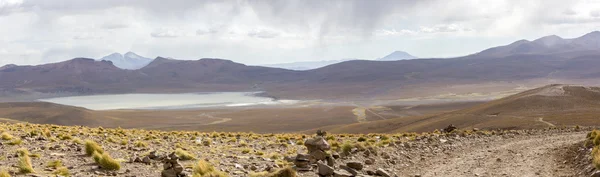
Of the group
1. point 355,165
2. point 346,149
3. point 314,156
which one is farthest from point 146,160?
point 346,149

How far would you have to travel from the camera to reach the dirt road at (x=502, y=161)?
12.0m

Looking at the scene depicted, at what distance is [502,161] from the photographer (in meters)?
13.4

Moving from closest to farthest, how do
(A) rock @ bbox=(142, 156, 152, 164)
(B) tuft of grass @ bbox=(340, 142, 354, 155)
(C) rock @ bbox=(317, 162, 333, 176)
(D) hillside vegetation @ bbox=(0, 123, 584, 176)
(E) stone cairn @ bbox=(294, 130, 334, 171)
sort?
1. (D) hillside vegetation @ bbox=(0, 123, 584, 176)
2. (C) rock @ bbox=(317, 162, 333, 176)
3. (A) rock @ bbox=(142, 156, 152, 164)
4. (E) stone cairn @ bbox=(294, 130, 334, 171)
5. (B) tuft of grass @ bbox=(340, 142, 354, 155)

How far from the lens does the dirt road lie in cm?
1202

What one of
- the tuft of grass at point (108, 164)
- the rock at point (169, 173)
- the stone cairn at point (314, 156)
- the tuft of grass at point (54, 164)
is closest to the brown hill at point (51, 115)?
the tuft of grass at point (54, 164)

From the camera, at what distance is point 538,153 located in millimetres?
14367

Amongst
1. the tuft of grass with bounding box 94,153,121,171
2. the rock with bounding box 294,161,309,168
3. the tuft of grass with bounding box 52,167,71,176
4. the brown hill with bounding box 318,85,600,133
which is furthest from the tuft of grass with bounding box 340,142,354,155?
the brown hill with bounding box 318,85,600,133

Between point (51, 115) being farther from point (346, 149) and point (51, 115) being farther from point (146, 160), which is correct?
point (346, 149)

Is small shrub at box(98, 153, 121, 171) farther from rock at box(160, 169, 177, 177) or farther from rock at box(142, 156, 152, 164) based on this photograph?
rock at box(160, 169, 177, 177)

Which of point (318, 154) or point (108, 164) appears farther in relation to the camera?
point (318, 154)

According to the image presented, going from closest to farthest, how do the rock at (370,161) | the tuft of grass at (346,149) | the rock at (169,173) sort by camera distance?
the rock at (169,173) → the rock at (370,161) → the tuft of grass at (346,149)

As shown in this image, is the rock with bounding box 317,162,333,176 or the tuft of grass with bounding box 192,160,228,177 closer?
the tuft of grass with bounding box 192,160,228,177

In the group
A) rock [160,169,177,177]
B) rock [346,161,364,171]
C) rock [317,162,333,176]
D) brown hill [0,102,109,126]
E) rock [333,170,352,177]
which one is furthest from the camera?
brown hill [0,102,109,126]

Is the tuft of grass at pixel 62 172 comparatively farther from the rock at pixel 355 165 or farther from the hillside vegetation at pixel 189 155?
the rock at pixel 355 165
